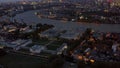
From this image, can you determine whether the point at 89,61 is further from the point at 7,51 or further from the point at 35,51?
the point at 7,51

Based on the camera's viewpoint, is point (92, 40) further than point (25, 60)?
Yes

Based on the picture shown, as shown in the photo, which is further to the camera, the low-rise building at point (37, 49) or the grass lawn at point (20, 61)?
the low-rise building at point (37, 49)

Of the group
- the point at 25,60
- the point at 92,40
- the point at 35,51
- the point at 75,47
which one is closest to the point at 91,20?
the point at 92,40

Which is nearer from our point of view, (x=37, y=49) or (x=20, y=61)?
(x=20, y=61)

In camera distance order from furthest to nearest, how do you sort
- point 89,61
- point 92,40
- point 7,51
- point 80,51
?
point 92,40 → point 7,51 → point 80,51 → point 89,61

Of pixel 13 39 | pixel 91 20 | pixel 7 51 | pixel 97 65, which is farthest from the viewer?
pixel 91 20

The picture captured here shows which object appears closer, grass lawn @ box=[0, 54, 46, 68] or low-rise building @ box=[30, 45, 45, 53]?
grass lawn @ box=[0, 54, 46, 68]
